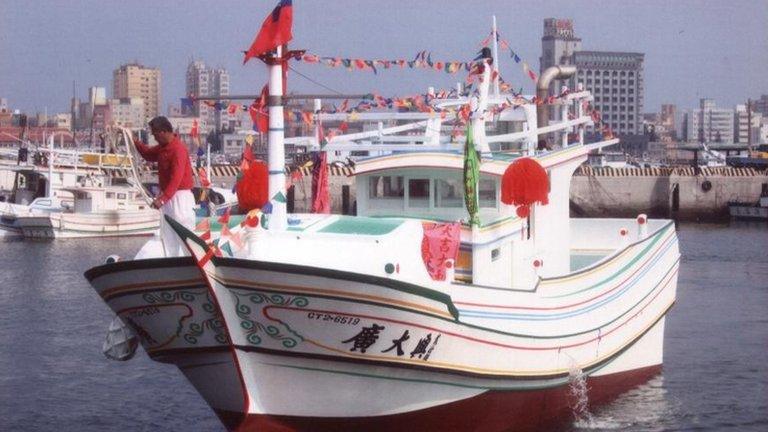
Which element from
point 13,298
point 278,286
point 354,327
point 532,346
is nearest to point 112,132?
point 278,286

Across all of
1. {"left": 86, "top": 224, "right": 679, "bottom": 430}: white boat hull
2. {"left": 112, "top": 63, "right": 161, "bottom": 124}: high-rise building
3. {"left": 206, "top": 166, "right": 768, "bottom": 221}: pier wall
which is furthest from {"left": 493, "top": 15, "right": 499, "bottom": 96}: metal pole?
{"left": 112, "top": 63, "right": 161, "bottom": 124}: high-rise building

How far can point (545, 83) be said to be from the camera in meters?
25.2

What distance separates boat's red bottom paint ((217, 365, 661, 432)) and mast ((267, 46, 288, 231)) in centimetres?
245

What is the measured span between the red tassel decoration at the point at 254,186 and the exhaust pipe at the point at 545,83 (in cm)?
906

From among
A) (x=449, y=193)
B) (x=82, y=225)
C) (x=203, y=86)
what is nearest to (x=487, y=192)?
(x=449, y=193)

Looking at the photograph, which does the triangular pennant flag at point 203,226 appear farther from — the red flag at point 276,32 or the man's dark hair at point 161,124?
the red flag at point 276,32

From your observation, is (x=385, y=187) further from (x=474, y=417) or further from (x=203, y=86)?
(x=203, y=86)

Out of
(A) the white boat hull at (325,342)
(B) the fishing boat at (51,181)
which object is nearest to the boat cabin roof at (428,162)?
(A) the white boat hull at (325,342)

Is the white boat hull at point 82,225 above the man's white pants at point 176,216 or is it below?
below

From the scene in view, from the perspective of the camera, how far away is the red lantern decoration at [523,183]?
749 inches

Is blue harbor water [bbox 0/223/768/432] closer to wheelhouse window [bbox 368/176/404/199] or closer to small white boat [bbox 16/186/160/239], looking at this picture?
wheelhouse window [bbox 368/176/404/199]

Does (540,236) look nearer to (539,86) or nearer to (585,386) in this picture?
(585,386)

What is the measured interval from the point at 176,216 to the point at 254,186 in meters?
1.69

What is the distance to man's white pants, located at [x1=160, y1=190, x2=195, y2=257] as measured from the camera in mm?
15188
